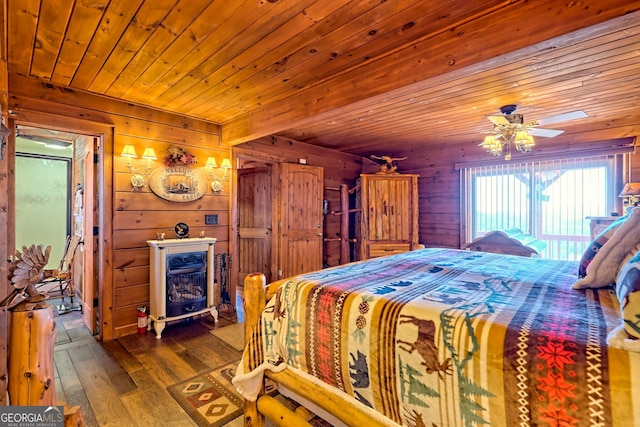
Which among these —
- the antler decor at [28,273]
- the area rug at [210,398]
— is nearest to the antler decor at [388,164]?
the area rug at [210,398]

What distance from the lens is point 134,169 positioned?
3.18 meters

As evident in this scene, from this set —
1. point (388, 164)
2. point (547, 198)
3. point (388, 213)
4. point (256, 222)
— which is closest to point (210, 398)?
point (256, 222)

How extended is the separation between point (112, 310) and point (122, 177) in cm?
136

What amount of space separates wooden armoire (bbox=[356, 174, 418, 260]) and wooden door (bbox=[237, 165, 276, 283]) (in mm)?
1578

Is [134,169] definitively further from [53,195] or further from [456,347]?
[456,347]

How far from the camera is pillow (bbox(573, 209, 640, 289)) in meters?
1.36

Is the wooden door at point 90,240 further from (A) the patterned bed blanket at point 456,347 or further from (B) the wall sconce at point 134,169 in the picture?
(A) the patterned bed blanket at point 456,347

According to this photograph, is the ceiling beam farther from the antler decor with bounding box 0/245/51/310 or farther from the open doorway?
the open doorway

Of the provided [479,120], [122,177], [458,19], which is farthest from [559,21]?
[122,177]

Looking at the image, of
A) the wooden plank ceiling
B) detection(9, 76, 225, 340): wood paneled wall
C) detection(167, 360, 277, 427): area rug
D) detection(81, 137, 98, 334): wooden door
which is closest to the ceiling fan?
the wooden plank ceiling

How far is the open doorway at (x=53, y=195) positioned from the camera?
436 centimetres

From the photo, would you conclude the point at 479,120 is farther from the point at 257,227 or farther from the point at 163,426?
the point at 163,426

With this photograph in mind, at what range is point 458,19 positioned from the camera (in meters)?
1.75

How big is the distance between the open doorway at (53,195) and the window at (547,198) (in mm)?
5860
